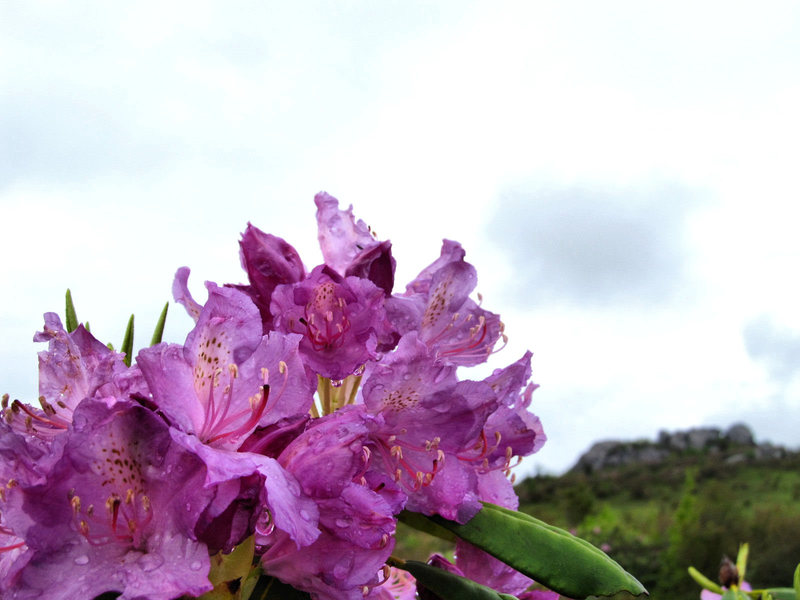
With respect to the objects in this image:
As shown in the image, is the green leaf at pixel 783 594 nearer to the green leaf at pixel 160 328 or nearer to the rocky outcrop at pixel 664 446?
the green leaf at pixel 160 328

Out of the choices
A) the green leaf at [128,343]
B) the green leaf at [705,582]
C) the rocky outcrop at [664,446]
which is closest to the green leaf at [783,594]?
the green leaf at [705,582]

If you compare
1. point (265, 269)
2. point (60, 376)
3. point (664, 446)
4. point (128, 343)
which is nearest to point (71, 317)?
point (128, 343)

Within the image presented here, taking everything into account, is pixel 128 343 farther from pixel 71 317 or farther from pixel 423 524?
pixel 423 524

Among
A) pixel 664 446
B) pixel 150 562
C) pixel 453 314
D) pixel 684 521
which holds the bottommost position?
pixel 150 562

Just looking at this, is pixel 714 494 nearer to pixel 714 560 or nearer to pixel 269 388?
pixel 714 560

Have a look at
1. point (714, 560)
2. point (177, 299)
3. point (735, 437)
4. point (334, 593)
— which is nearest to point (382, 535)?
point (334, 593)

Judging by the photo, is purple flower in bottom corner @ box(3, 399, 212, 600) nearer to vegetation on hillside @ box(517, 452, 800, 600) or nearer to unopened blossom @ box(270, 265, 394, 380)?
unopened blossom @ box(270, 265, 394, 380)

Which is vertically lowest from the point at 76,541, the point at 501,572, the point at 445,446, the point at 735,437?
the point at 76,541
